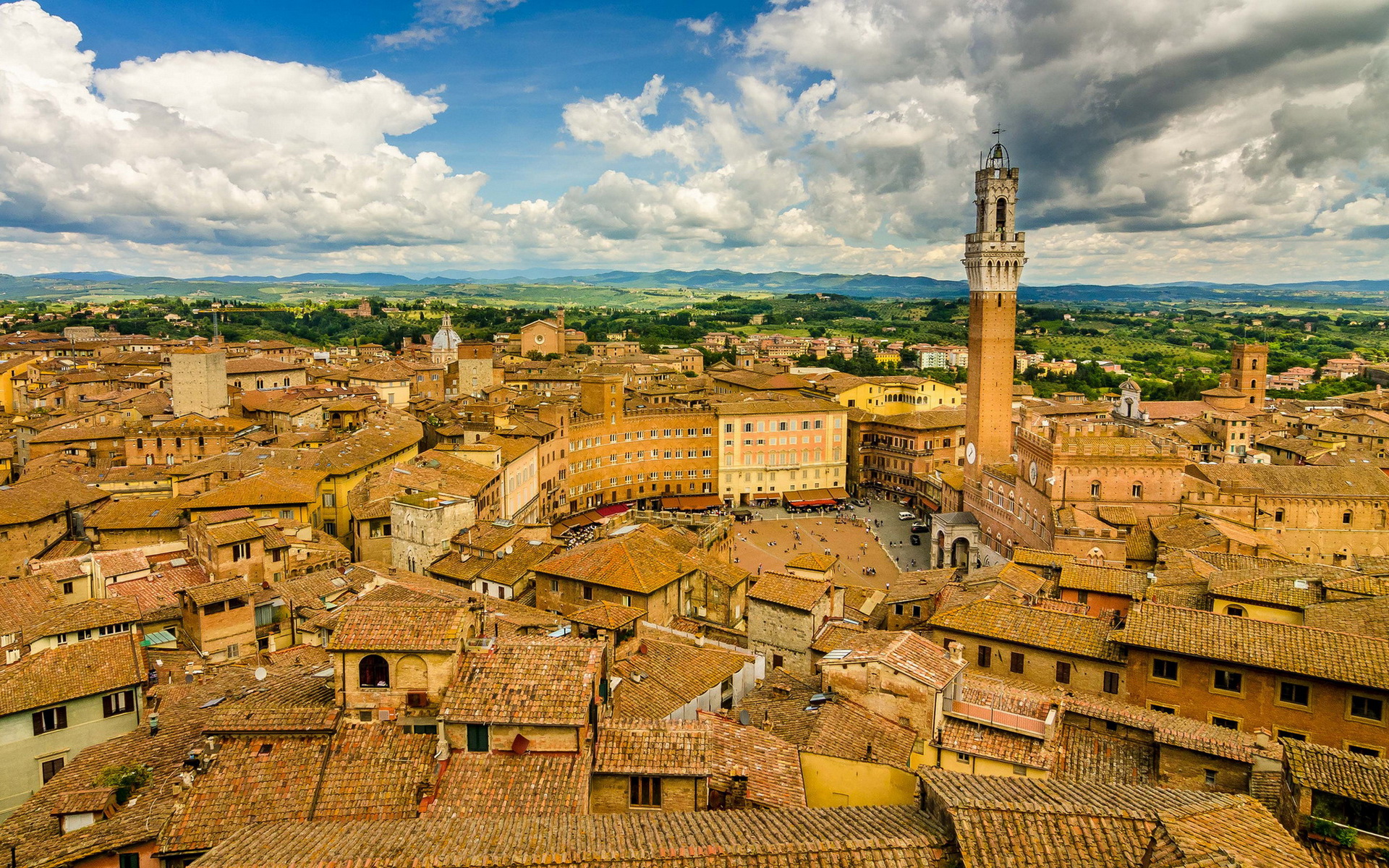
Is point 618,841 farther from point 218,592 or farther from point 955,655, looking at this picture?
point 218,592

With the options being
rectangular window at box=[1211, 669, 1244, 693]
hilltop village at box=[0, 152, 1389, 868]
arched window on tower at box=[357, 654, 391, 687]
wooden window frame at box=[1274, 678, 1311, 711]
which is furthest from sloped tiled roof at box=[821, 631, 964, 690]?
arched window on tower at box=[357, 654, 391, 687]

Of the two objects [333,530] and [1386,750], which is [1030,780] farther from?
[333,530]

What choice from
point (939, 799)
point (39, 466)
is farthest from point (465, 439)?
point (939, 799)

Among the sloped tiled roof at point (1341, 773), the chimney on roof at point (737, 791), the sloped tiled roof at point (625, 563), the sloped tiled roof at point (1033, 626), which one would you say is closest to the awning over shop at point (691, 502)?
the sloped tiled roof at point (625, 563)

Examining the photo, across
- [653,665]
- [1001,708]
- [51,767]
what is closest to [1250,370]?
[1001,708]

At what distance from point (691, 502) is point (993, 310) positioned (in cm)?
3283

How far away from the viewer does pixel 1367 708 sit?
19344mm

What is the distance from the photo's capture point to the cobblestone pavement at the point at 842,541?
195 ft

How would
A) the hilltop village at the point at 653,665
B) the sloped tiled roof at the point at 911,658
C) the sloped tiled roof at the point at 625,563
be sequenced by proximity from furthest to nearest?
the sloped tiled roof at the point at 625,563 < the sloped tiled roof at the point at 911,658 < the hilltop village at the point at 653,665

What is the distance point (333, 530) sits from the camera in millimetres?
50844

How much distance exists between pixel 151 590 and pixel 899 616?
27448 millimetres

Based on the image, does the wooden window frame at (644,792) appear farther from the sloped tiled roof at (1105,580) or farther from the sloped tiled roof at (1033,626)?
the sloped tiled roof at (1105,580)

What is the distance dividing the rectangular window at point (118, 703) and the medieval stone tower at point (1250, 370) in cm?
12480

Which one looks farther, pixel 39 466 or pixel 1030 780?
pixel 39 466
